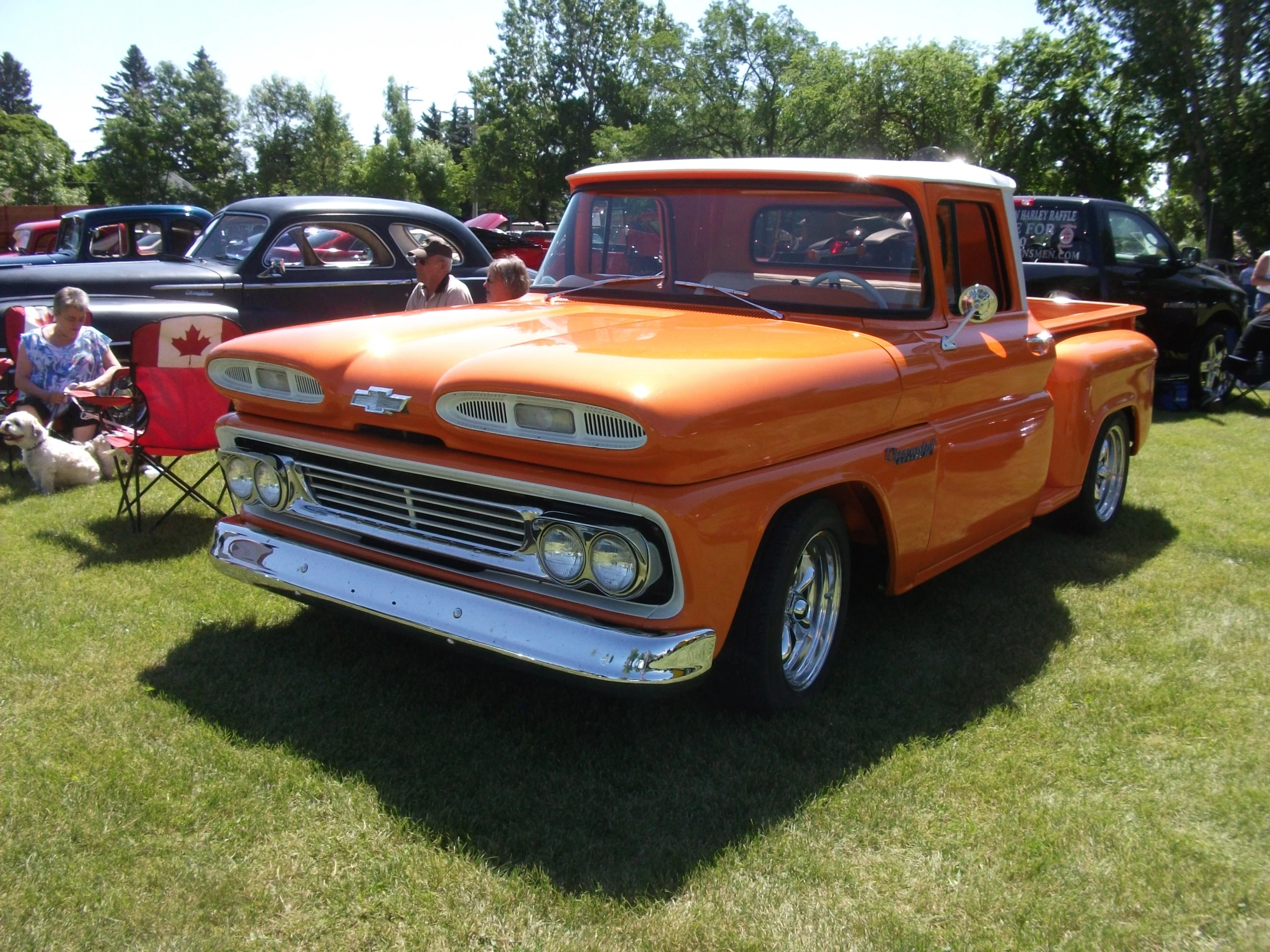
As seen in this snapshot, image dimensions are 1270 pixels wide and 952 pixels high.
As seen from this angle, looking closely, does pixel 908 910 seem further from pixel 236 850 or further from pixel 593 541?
pixel 236 850

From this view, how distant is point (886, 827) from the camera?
295 cm

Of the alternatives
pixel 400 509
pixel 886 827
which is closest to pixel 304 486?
pixel 400 509

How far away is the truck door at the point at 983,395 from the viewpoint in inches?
155

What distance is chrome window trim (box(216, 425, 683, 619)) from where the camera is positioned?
2.77m

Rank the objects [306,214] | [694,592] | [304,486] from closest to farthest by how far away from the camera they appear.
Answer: [694,592] < [304,486] < [306,214]

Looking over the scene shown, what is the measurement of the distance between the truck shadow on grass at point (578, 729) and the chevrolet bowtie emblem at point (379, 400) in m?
0.71

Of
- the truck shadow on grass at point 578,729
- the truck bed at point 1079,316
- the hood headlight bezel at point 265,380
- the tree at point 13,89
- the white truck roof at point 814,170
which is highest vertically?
the tree at point 13,89

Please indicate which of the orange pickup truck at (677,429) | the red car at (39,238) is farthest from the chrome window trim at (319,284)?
the red car at (39,238)

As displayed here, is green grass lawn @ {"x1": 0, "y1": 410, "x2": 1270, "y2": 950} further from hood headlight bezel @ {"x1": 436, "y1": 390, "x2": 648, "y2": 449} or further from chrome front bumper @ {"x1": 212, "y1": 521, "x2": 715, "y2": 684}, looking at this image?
hood headlight bezel @ {"x1": 436, "y1": 390, "x2": 648, "y2": 449}

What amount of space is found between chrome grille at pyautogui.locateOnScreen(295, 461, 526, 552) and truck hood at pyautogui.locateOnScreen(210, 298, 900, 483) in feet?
0.58

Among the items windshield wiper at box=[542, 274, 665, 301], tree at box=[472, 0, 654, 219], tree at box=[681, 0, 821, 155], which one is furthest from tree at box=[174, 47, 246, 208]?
windshield wiper at box=[542, 274, 665, 301]

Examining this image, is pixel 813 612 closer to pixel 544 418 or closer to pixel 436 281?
pixel 544 418

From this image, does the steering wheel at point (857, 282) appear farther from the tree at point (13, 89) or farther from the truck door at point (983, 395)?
the tree at point (13, 89)

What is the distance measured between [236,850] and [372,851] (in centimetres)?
35
